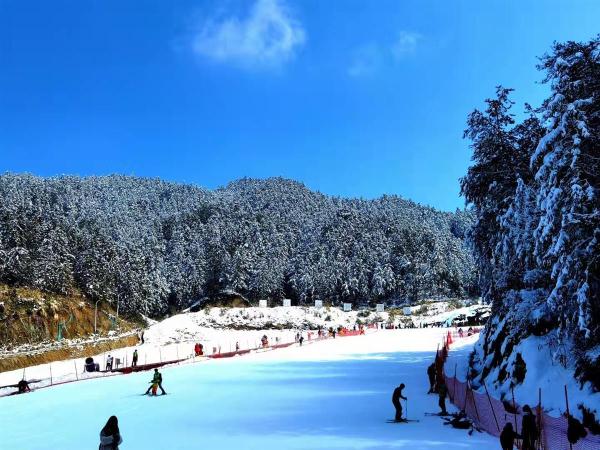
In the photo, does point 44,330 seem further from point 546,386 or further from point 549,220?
point 549,220

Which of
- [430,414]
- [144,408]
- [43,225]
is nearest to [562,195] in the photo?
[430,414]

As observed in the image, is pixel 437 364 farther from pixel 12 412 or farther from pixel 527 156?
pixel 12 412

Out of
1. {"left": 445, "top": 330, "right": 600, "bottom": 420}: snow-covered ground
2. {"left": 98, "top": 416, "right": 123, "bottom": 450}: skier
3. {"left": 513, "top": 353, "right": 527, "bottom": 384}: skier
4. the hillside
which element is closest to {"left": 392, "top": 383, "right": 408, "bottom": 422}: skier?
{"left": 445, "top": 330, "right": 600, "bottom": 420}: snow-covered ground

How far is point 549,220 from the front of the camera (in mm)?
15562

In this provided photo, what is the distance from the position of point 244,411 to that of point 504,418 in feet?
31.5

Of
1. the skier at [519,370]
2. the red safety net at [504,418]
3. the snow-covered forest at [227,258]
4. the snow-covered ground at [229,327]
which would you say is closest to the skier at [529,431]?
the red safety net at [504,418]

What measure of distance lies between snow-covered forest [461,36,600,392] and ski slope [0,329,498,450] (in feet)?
15.2

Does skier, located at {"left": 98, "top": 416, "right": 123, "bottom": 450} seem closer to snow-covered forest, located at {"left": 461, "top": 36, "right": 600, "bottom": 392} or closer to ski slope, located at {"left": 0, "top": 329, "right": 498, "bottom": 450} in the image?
ski slope, located at {"left": 0, "top": 329, "right": 498, "bottom": 450}

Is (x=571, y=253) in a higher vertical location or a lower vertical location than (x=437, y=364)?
higher

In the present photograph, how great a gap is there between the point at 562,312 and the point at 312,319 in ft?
217

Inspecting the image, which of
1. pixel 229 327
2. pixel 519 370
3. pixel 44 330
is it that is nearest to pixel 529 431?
pixel 519 370

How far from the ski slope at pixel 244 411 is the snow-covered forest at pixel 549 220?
4.62 meters

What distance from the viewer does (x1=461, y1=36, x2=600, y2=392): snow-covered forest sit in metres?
14.8

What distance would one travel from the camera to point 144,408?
20156 mm
